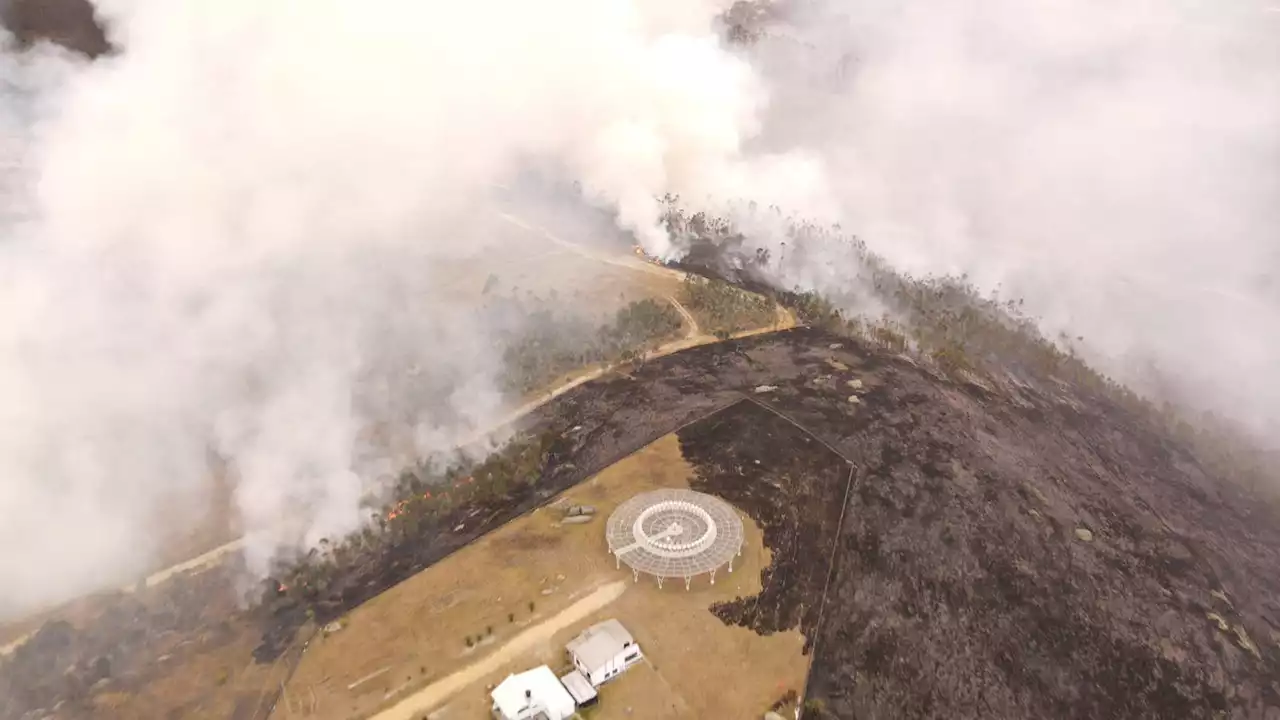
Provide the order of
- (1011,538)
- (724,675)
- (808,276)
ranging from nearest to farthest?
(724,675), (1011,538), (808,276)

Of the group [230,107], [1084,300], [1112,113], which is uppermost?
[230,107]

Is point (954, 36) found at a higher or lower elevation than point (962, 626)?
higher

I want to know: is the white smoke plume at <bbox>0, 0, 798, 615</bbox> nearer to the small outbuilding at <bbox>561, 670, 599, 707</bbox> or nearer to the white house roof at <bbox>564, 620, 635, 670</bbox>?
the white house roof at <bbox>564, 620, 635, 670</bbox>

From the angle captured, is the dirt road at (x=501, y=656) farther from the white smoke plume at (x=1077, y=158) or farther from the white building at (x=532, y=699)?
the white smoke plume at (x=1077, y=158)

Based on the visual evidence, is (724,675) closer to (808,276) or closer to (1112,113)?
(808,276)

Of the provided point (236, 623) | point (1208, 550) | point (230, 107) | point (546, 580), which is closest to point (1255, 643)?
point (1208, 550)

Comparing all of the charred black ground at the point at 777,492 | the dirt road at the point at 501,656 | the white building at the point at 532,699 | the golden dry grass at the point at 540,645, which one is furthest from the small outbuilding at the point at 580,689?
the charred black ground at the point at 777,492

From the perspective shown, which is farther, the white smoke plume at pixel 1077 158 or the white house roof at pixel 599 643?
the white smoke plume at pixel 1077 158
